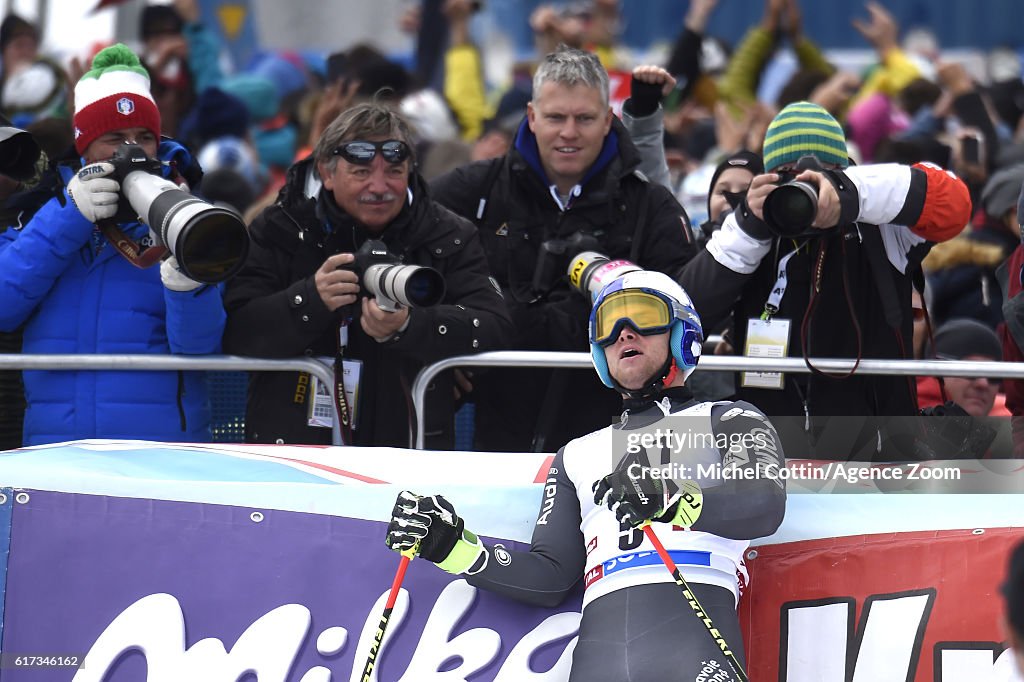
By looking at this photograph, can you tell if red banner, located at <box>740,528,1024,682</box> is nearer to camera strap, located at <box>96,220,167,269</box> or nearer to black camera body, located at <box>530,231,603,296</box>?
black camera body, located at <box>530,231,603,296</box>

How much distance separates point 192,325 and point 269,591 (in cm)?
99

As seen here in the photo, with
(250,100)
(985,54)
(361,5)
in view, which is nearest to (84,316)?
(250,100)

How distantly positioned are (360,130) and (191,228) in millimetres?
1202

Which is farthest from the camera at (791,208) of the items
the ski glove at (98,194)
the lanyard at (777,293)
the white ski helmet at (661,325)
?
the ski glove at (98,194)

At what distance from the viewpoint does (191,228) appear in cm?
404

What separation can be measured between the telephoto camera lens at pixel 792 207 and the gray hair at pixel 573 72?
1126 millimetres

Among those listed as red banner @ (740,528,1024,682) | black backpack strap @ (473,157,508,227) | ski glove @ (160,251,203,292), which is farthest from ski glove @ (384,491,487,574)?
black backpack strap @ (473,157,508,227)

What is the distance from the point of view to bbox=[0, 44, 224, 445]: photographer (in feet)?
15.4

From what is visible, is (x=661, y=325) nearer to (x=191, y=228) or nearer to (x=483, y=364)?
Answer: (x=483, y=364)

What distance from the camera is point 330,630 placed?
13.6 feet

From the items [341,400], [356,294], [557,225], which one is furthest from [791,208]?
[341,400]

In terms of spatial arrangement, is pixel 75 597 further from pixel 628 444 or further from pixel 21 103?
pixel 21 103

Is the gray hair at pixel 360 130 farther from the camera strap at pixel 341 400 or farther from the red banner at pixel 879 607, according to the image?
the red banner at pixel 879 607

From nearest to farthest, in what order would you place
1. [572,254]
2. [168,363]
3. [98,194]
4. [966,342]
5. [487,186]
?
[98,194], [168,363], [572,254], [487,186], [966,342]
